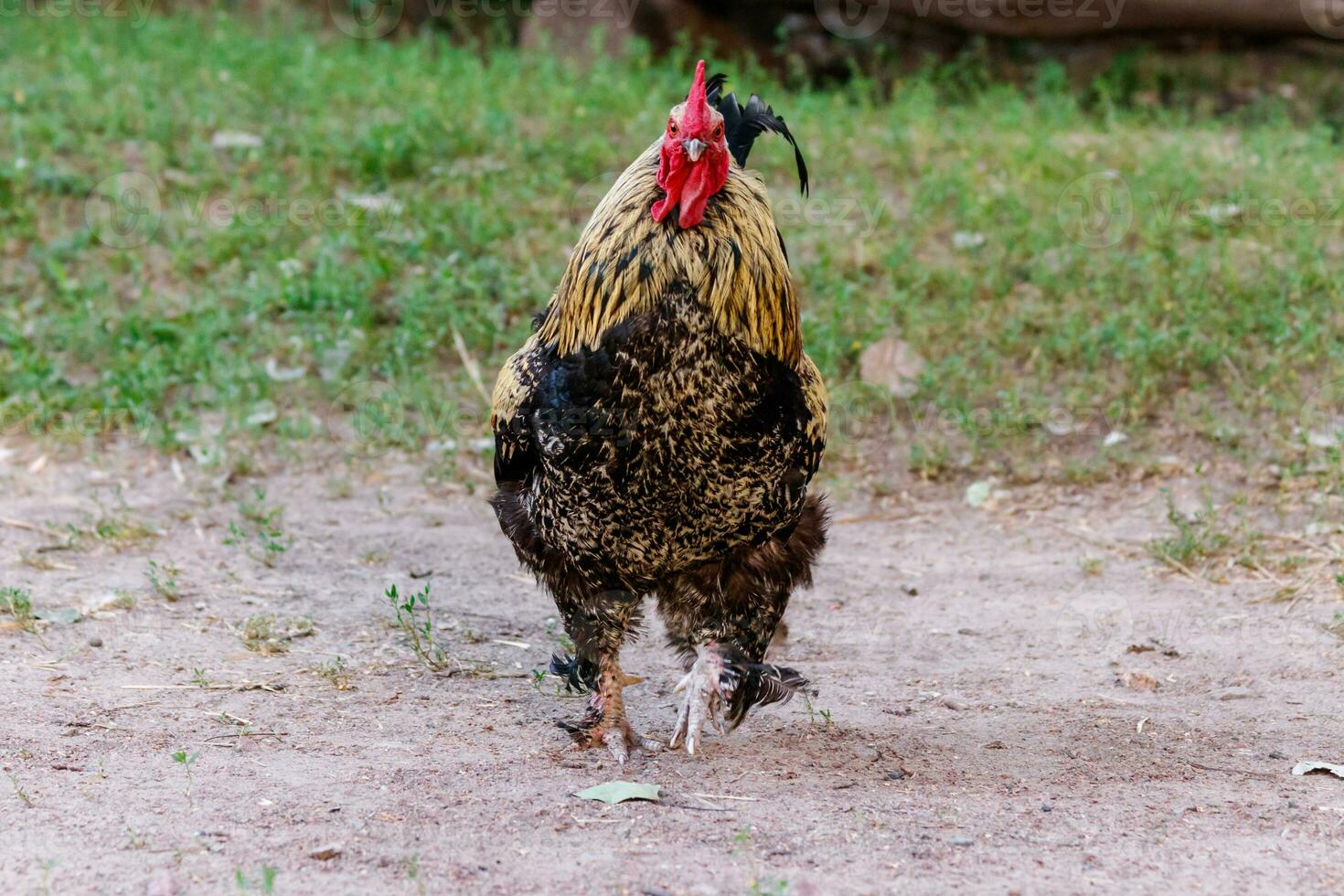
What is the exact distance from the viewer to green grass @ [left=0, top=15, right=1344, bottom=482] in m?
6.85

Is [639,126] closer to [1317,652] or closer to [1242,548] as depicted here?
[1242,548]

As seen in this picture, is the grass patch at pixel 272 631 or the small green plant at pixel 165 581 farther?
the small green plant at pixel 165 581

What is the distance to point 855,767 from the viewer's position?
3.91m

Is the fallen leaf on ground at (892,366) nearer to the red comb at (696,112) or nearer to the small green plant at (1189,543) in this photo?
the small green plant at (1189,543)

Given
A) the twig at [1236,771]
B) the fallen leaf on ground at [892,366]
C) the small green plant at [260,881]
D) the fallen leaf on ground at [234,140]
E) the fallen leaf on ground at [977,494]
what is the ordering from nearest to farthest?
the small green plant at [260,881], the twig at [1236,771], the fallen leaf on ground at [977,494], the fallen leaf on ground at [892,366], the fallen leaf on ground at [234,140]

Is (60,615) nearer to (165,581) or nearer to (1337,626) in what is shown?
(165,581)

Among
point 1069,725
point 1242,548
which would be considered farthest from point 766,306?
point 1242,548

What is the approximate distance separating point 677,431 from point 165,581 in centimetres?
265

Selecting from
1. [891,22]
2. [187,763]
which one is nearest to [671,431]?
[187,763]

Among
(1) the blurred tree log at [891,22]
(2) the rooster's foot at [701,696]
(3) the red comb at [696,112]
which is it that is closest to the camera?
(3) the red comb at [696,112]

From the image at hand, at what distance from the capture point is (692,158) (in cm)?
353

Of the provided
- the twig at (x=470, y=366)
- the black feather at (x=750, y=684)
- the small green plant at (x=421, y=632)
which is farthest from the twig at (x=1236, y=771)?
the twig at (x=470, y=366)

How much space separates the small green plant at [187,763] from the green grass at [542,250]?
9.89 feet

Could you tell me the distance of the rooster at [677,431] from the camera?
141 inches
